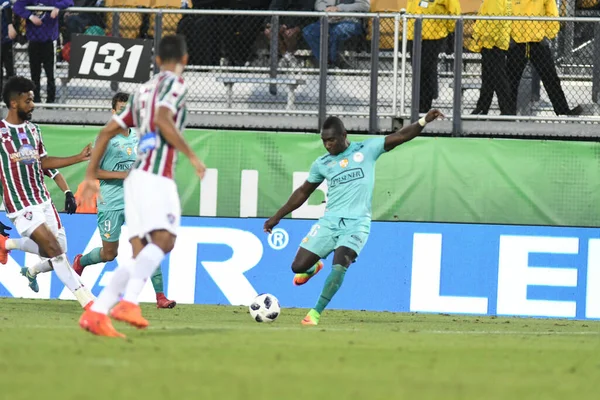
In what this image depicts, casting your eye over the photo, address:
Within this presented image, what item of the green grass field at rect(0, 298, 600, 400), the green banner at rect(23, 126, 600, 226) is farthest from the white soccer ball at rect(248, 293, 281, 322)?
the green banner at rect(23, 126, 600, 226)

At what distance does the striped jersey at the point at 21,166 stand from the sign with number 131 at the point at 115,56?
3796 mm

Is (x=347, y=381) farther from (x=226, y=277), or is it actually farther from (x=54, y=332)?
(x=226, y=277)

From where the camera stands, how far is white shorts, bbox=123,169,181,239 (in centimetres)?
844

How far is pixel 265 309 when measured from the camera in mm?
11602

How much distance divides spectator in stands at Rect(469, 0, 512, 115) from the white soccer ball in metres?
5.85

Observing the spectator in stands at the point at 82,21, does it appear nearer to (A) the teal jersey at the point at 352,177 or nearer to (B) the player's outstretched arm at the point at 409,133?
(A) the teal jersey at the point at 352,177

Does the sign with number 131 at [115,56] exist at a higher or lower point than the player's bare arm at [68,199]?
higher

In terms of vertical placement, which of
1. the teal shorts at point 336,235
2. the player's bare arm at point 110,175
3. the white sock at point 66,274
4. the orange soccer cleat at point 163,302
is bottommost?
the orange soccer cleat at point 163,302

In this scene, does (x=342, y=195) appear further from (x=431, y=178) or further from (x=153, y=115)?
(x=431, y=178)

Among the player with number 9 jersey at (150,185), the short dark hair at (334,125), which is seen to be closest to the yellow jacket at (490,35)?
the short dark hair at (334,125)

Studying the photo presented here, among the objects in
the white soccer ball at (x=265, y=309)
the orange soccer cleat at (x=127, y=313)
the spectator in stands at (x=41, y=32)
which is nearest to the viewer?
the orange soccer cleat at (x=127, y=313)

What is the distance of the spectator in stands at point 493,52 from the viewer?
15859 mm

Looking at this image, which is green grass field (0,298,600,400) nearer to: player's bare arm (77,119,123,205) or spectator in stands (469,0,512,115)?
player's bare arm (77,119,123,205)

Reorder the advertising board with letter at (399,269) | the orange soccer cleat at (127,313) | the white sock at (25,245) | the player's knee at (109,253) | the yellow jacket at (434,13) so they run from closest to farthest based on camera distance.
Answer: the orange soccer cleat at (127,313) < the white sock at (25,245) < the player's knee at (109,253) < the advertising board with letter at (399,269) < the yellow jacket at (434,13)
